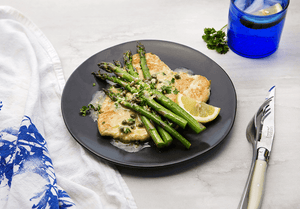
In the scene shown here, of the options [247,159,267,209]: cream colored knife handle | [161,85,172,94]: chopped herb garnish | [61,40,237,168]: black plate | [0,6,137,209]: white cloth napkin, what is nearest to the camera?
[247,159,267,209]: cream colored knife handle

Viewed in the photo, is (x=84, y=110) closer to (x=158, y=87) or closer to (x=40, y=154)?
(x=40, y=154)

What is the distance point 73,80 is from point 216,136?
152 cm

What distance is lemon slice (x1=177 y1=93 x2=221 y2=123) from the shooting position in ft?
7.82

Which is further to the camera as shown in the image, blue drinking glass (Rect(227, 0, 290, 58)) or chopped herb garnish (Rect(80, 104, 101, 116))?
blue drinking glass (Rect(227, 0, 290, 58))

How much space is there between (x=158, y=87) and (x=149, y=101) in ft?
0.92

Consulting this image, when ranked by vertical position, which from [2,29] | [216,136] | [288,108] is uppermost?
[2,29]

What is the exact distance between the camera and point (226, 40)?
343 centimetres

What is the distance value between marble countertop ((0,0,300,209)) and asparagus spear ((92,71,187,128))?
373mm

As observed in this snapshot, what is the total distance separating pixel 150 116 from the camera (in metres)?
2.41

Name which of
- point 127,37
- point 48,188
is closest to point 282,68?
point 127,37

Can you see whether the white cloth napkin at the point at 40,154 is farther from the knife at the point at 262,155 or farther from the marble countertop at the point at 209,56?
the knife at the point at 262,155

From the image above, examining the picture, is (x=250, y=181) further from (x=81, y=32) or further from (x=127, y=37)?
(x=81, y=32)

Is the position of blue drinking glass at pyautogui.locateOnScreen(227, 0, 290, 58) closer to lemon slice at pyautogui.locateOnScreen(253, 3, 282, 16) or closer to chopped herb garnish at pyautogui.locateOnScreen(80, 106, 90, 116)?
lemon slice at pyautogui.locateOnScreen(253, 3, 282, 16)

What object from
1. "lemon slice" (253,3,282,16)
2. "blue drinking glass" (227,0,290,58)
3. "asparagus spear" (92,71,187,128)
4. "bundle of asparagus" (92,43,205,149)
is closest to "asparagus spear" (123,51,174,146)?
"bundle of asparagus" (92,43,205,149)
